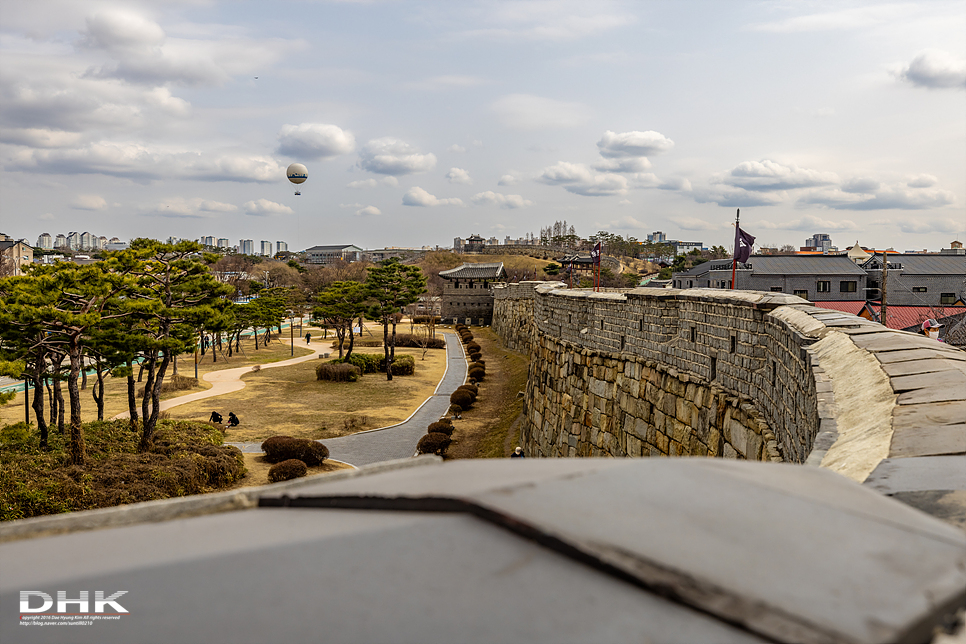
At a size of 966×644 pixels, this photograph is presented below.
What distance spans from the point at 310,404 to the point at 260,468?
9.71 m

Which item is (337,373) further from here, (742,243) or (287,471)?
(742,243)

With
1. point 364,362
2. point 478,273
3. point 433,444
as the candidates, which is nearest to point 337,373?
point 364,362

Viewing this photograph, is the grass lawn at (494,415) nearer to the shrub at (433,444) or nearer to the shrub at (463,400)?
the shrub at (463,400)

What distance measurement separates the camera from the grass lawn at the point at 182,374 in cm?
2409

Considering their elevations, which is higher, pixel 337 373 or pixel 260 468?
pixel 337 373

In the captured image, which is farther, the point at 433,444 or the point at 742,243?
the point at 433,444

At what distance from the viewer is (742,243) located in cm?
1600

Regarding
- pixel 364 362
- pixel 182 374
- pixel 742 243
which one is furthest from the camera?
pixel 364 362

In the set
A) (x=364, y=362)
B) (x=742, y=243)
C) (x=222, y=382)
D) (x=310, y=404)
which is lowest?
(x=310, y=404)

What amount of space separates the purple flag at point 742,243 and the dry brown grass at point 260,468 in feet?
39.8

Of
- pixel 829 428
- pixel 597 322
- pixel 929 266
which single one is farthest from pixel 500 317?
pixel 829 428

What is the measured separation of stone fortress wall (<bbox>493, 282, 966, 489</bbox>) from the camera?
11.9 ft

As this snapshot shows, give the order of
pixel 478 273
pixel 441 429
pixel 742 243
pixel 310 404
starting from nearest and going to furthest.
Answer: pixel 742 243 < pixel 441 429 < pixel 310 404 < pixel 478 273

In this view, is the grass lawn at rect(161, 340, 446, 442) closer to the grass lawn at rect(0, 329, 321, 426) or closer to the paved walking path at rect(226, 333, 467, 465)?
the paved walking path at rect(226, 333, 467, 465)
